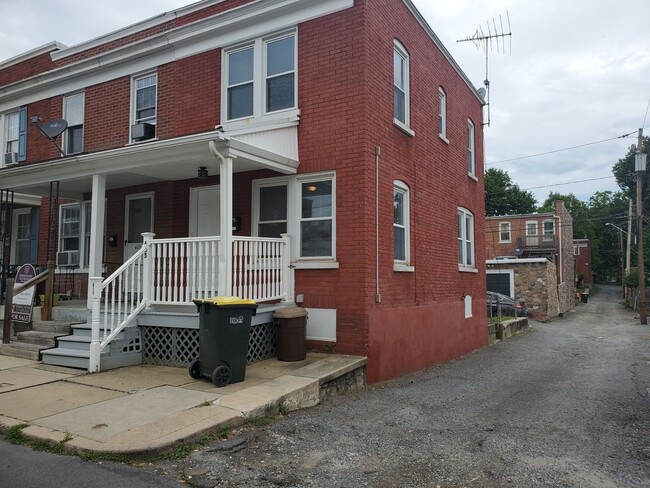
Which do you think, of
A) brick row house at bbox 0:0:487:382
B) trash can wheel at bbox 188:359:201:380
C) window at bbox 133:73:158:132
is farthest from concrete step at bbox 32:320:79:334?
window at bbox 133:73:158:132

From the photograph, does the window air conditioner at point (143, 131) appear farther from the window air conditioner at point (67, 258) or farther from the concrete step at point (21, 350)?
the concrete step at point (21, 350)

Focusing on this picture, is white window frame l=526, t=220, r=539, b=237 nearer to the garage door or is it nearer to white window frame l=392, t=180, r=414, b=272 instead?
the garage door

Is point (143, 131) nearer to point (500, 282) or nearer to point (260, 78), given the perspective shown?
point (260, 78)

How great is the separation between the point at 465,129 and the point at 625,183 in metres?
52.0

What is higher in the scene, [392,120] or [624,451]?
[392,120]

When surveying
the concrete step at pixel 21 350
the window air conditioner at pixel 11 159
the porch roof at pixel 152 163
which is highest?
the window air conditioner at pixel 11 159

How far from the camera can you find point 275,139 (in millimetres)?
8875

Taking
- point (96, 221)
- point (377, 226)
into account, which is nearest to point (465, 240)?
point (377, 226)

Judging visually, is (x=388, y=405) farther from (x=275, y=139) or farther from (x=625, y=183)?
(x=625, y=183)

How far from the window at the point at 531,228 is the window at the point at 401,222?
3562 centimetres

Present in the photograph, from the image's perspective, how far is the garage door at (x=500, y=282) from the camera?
3014 centimetres

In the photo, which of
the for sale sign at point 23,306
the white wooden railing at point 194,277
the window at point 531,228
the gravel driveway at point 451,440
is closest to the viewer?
the gravel driveway at point 451,440

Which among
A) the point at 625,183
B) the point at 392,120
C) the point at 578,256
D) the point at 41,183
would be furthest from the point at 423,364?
the point at 578,256

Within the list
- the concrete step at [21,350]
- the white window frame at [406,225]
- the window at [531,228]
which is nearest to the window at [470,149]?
the white window frame at [406,225]
